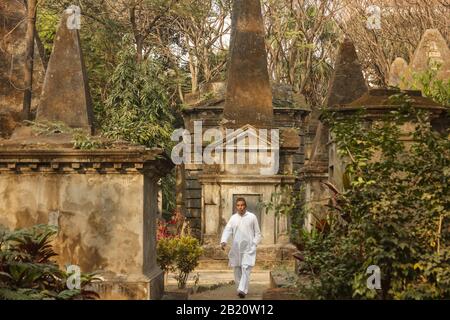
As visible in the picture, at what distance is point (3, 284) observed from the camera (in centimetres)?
1082

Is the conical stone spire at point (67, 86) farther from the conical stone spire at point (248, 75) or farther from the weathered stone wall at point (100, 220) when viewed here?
the conical stone spire at point (248, 75)

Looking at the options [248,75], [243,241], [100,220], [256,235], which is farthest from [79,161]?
[248,75]

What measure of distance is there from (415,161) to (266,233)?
1314 cm

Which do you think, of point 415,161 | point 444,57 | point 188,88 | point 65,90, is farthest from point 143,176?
point 188,88

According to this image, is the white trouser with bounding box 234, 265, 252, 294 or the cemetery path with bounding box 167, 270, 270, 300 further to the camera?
the cemetery path with bounding box 167, 270, 270, 300

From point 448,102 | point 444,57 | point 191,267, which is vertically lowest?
point 191,267

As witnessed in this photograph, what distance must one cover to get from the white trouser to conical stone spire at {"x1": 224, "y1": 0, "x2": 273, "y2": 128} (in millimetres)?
10407

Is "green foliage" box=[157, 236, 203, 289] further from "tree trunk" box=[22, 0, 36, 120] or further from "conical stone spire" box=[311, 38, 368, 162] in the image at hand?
"conical stone spire" box=[311, 38, 368, 162]

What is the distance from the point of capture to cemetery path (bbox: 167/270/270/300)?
16.3m

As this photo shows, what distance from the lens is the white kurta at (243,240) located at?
51.3 feet

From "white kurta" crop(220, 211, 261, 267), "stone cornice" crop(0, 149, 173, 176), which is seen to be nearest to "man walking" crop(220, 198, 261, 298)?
"white kurta" crop(220, 211, 261, 267)

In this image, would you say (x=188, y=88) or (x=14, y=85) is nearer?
(x=14, y=85)

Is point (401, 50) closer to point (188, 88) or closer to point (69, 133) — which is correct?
point (188, 88)
